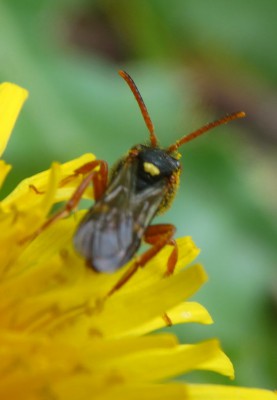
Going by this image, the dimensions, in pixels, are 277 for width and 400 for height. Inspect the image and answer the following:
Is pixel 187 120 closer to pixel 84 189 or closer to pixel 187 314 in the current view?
pixel 187 314

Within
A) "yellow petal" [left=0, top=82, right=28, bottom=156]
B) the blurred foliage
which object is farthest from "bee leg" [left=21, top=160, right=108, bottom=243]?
the blurred foliage

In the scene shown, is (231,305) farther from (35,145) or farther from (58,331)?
(58,331)

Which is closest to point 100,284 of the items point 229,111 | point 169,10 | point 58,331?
point 58,331

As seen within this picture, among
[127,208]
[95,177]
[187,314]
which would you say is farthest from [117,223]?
[187,314]

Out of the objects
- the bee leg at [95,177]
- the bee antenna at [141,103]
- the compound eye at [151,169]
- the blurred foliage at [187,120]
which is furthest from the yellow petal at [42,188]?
the blurred foliage at [187,120]

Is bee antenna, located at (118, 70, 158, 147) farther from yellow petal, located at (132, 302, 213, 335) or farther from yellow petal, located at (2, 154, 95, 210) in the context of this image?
yellow petal, located at (132, 302, 213, 335)
